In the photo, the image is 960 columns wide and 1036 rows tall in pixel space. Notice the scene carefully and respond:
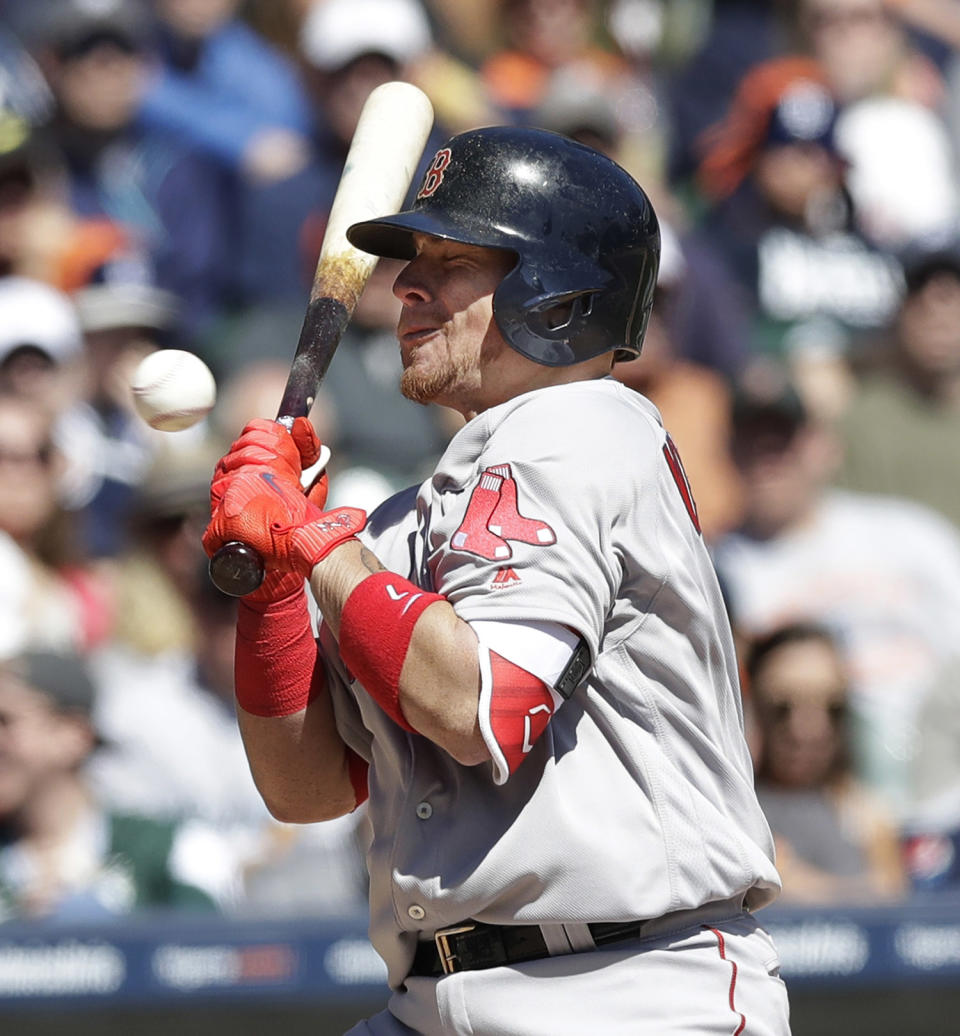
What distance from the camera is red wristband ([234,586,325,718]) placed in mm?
2436

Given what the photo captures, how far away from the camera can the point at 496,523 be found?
2125 millimetres

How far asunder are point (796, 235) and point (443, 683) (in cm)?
487

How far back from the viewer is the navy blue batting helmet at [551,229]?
232 centimetres

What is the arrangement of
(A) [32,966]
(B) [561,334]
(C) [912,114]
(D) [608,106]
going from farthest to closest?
(C) [912,114] < (D) [608,106] < (A) [32,966] < (B) [561,334]

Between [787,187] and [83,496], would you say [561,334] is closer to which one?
[83,496]

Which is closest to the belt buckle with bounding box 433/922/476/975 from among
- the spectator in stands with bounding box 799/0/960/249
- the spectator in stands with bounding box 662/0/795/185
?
the spectator in stands with bounding box 799/0/960/249

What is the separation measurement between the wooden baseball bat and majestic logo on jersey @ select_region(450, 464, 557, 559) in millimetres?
429

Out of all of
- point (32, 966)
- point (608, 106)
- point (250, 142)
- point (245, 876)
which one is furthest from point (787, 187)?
point (32, 966)

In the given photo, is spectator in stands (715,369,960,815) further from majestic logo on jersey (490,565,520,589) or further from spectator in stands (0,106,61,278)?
majestic logo on jersey (490,565,520,589)

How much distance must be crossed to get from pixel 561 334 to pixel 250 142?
449 cm

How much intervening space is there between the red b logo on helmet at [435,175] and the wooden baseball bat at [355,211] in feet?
0.60

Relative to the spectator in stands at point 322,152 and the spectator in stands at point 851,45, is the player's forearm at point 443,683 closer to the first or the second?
the spectator in stands at point 322,152

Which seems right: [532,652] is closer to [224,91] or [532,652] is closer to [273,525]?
[273,525]

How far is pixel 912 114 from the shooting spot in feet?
24.7
